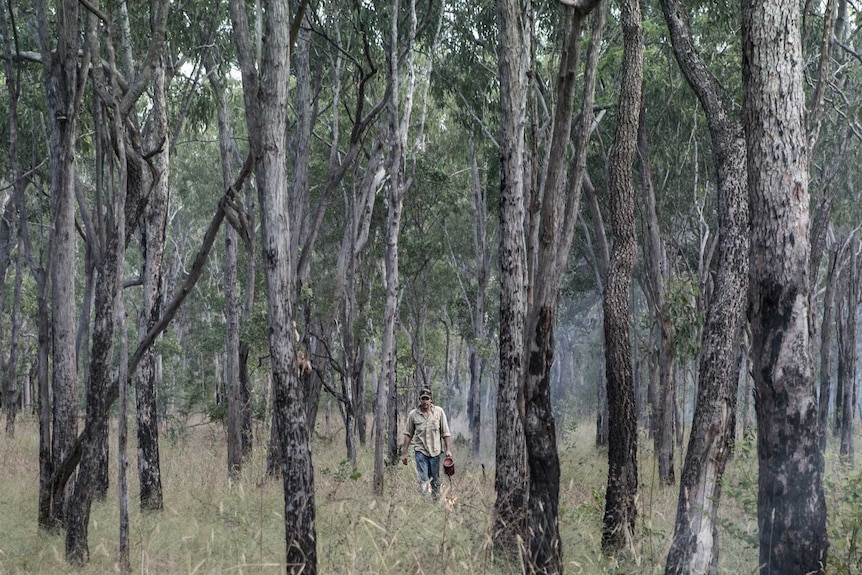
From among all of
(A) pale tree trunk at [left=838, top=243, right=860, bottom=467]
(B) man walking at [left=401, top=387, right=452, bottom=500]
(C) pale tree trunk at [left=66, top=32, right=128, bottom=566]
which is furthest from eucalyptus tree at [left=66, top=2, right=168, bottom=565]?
(A) pale tree trunk at [left=838, top=243, right=860, bottom=467]

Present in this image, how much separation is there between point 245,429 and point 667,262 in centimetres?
1066

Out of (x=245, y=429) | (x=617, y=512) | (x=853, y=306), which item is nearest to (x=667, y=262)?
(x=853, y=306)

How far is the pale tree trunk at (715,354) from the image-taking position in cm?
676

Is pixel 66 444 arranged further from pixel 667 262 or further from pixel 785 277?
pixel 667 262

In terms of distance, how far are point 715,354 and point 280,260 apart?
3389 millimetres

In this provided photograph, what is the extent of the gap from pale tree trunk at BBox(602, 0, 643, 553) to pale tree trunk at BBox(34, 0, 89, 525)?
16.6 feet

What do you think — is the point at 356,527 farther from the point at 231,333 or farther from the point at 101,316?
the point at 231,333

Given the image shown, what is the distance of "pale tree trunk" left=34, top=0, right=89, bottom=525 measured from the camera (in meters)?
7.77

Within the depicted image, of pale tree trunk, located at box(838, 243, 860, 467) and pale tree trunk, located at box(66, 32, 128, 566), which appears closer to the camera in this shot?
pale tree trunk, located at box(66, 32, 128, 566)

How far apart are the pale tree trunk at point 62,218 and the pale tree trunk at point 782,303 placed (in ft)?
17.4

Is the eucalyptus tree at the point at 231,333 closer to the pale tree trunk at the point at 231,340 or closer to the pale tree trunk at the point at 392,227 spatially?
the pale tree trunk at the point at 231,340

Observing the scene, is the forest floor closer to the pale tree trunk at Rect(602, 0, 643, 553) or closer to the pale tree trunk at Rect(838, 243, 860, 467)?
the pale tree trunk at Rect(602, 0, 643, 553)

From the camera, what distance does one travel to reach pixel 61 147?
8.80 meters

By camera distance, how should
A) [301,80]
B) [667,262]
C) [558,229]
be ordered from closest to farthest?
[558,229]
[301,80]
[667,262]
